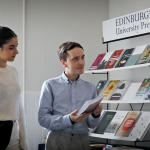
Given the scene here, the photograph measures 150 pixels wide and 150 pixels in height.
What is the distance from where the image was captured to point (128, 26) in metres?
2.87

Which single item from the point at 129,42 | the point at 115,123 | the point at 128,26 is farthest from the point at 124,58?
the point at 115,123

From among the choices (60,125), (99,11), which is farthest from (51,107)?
(99,11)

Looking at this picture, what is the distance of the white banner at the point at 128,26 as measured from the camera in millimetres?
2695

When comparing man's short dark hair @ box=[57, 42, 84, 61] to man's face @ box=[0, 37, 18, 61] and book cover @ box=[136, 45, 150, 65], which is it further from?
book cover @ box=[136, 45, 150, 65]

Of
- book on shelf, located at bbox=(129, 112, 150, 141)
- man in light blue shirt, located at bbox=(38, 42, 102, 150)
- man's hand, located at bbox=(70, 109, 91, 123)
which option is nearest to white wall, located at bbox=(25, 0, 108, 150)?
book on shelf, located at bbox=(129, 112, 150, 141)

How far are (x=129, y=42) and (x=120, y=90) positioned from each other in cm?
80

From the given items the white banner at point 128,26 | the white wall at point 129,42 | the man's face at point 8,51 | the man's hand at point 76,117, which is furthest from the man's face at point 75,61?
the white wall at point 129,42

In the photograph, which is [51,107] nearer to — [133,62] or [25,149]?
[25,149]

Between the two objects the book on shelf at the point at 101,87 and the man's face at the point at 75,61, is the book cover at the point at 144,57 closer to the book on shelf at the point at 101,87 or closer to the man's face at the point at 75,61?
the book on shelf at the point at 101,87

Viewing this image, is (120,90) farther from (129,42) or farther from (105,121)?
(129,42)

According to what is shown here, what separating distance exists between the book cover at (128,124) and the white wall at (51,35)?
40.7 inches

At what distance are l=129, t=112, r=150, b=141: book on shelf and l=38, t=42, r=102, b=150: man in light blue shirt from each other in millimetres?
732

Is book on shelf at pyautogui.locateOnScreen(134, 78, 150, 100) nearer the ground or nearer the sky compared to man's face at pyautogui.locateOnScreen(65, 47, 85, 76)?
nearer the ground

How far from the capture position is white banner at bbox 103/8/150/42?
2695mm
